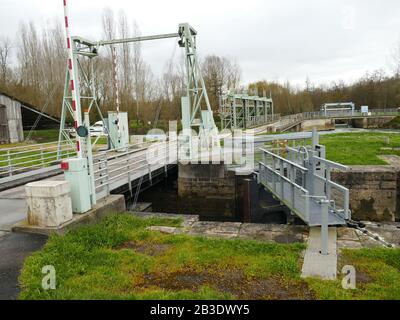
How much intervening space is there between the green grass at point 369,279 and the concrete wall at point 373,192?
6.39 metres

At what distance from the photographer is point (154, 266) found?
5031 millimetres

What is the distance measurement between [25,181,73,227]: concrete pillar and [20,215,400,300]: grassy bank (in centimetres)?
46

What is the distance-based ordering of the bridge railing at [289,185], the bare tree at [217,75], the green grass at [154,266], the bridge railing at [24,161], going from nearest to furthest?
the green grass at [154,266], the bridge railing at [289,185], the bridge railing at [24,161], the bare tree at [217,75]

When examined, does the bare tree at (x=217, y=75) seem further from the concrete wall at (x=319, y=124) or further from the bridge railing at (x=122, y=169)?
the bridge railing at (x=122, y=169)

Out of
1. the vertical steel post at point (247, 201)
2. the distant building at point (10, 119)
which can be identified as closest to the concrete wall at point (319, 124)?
the distant building at point (10, 119)

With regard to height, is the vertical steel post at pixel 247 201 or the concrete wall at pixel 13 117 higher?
the concrete wall at pixel 13 117

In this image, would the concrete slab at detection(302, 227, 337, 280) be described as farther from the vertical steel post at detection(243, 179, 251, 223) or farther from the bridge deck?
the vertical steel post at detection(243, 179, 251, 223)

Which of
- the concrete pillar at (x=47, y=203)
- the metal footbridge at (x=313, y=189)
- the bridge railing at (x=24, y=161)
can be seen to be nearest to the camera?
the concrete pillar at (x=47, y=203)

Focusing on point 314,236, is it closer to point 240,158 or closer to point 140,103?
point 240,158

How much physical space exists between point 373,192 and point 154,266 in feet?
29.3

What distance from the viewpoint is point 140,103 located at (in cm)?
3644

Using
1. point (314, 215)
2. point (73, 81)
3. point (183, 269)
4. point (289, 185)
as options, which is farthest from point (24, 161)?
point (314, 215)

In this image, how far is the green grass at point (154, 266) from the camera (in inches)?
164

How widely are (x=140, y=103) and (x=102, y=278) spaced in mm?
33279
